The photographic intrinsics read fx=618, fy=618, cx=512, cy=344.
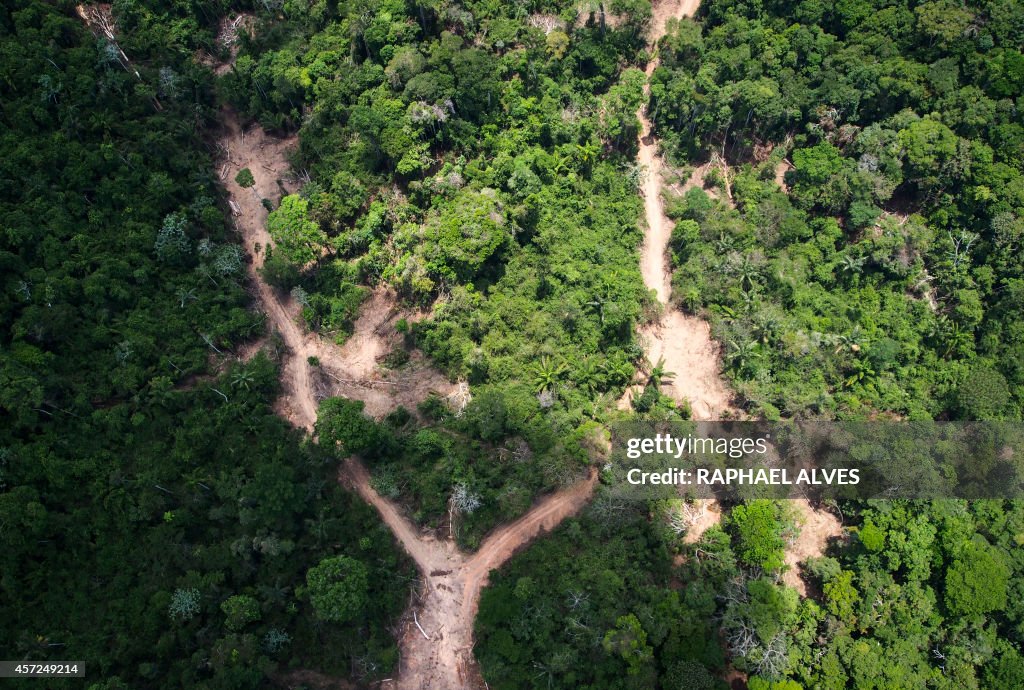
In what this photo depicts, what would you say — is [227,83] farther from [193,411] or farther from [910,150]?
[910,150]

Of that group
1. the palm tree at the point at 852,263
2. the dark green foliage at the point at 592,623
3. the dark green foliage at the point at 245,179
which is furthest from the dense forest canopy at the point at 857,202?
the dark green foliage at the point at 245,179

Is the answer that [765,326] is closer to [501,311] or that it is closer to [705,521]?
[705,521]

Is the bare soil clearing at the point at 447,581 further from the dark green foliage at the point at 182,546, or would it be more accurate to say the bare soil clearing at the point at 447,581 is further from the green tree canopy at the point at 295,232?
the green tree canopy at the point at 295,232

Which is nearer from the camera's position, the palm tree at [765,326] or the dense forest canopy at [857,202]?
the dense forest canopy at [857,202]

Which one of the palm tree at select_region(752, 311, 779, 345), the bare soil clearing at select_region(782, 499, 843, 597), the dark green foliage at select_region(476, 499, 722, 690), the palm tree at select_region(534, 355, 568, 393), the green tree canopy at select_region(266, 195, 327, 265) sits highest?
the green tree canopy at select_region(266, 195, 327, 265)

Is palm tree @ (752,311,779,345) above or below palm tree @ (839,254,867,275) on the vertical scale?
below

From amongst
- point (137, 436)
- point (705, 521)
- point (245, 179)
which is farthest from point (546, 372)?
point (245, 179)

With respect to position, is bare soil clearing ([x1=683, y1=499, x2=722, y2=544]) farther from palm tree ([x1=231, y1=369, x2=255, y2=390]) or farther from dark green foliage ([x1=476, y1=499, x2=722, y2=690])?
A: palm tree ([x1=231, y1=369, x2=255, y2=390])

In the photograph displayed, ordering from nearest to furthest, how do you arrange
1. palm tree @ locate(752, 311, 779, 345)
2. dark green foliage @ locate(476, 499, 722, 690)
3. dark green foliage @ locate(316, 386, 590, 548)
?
dark green foliage @ locate(476, 499, 722, 690), dark green foliage @ locate(316, 386, 590, 548), palm tree @ locate(752, 311, 779, 345)

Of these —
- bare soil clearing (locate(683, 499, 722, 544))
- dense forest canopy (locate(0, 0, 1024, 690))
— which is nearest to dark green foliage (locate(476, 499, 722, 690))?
dense forest canopy (locate(0, 0, 1024, 690))
